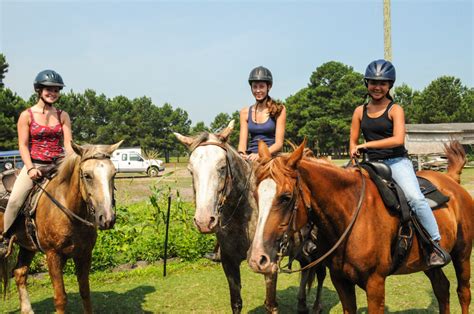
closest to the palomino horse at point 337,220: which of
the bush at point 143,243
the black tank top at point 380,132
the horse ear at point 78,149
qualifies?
the black tank top at point 380,132

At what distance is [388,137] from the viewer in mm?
4254

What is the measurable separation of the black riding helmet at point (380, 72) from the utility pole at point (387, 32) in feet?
30.1

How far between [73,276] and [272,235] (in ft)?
21.1

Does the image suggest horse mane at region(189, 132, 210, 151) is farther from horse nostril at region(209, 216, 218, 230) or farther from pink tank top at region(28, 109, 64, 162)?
pink tank top at region(28, 109, 64, 162)

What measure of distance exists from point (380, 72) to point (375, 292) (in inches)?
88.7

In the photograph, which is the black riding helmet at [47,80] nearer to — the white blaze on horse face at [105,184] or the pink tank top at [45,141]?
the pink tank top at [45,141]

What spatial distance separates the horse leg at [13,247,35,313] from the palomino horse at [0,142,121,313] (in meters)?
1.03

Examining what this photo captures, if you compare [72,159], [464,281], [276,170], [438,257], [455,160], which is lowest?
[464,281]

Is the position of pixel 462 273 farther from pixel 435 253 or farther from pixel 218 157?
pixel 218 157

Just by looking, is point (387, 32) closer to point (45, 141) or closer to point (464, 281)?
point (464, 281)

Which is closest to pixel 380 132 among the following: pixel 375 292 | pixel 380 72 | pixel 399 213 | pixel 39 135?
pixel 380 72

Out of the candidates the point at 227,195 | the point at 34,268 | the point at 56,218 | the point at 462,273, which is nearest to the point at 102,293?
the point at 34,268

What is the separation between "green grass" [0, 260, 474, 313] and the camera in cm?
636

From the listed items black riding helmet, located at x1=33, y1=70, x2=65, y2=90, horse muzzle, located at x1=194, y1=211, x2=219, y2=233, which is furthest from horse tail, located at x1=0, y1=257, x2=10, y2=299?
horse muzzle, located at x1=194, y1=211, x2=219, y2=233
